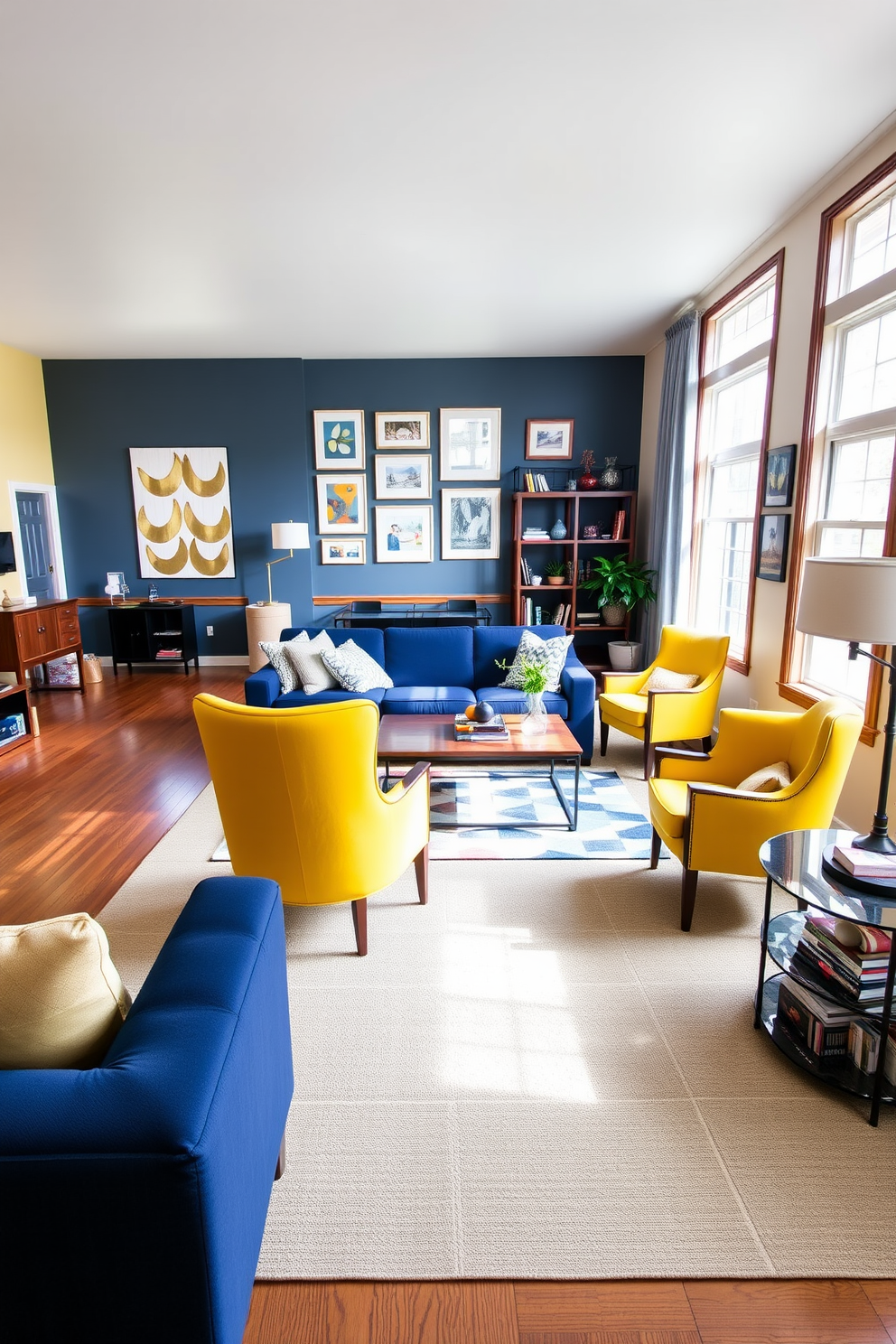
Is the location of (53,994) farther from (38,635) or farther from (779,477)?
(38,635)

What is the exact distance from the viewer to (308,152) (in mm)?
3188

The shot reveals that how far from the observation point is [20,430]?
6875mm

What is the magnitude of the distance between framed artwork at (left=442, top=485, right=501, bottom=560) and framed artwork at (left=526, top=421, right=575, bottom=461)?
54 centimetres

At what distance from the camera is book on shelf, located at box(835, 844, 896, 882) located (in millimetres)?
1936

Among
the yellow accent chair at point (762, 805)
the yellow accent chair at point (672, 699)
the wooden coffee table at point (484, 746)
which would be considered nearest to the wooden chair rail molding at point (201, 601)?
the wooden coffee table at point (484, 746)

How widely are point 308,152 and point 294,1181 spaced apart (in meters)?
3.78

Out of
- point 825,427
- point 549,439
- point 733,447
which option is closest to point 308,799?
point 825,427

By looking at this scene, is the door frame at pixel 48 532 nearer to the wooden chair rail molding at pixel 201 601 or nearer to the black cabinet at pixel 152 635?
the wooden chair rail molding at pixel 201 601

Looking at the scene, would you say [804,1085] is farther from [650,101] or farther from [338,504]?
[338,504]

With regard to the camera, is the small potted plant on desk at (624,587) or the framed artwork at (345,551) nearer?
the small potted plant on desk at (624,587)

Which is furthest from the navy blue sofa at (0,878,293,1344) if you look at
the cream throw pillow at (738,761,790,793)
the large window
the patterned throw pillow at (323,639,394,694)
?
the large window

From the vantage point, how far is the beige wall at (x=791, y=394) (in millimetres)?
3307

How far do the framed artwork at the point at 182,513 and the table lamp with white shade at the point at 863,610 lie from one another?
6417 millimetres

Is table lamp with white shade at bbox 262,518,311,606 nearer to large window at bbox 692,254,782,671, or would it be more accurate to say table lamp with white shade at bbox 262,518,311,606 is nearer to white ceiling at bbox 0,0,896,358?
white ceiling at bbox 0,0,896,358
